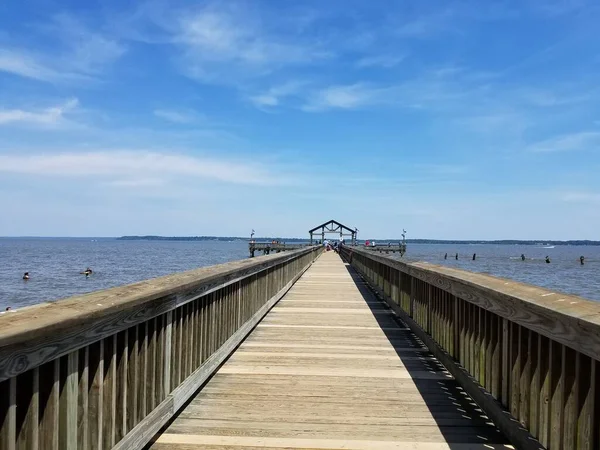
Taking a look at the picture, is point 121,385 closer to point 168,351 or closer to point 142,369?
point 142,369

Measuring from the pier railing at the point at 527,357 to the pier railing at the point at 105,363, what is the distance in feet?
7.56

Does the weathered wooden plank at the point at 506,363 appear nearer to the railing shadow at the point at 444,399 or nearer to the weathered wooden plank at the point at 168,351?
the railing shadow at the point at 444,399

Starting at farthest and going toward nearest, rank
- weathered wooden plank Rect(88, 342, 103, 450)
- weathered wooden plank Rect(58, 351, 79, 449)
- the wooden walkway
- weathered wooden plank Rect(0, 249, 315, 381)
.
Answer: the wooden walkway < weathered wooden plank Rect(88, 342, 103, 450) < weathered wooden plank Rect(58, 351, 79, 449) < weathered wooden plank Rect(0, 249, 315, 381)

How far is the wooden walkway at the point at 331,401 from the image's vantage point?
3.66 metres

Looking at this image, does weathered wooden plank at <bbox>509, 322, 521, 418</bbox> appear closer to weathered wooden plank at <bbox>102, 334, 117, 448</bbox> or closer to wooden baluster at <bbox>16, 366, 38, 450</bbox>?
weathered wooden plank at <bbox>102, 334, 117, 448</bbox>

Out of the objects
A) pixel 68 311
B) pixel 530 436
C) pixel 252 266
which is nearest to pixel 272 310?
pixel 252 266

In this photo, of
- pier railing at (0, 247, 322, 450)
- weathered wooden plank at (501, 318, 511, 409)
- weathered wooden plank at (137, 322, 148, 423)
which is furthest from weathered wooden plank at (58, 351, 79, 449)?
weathered wooden plank at (501, 318, 511, 409)

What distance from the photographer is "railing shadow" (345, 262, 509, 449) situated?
3.73m

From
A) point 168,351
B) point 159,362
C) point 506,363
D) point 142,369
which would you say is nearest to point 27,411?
point 142,369

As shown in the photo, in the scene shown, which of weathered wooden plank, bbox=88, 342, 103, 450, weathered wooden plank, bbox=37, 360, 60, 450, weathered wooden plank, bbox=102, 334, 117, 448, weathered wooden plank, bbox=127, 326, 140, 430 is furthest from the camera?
weathered wooden plank, bbox=127, 326, 140, 430

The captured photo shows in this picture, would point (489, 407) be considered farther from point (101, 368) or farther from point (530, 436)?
point (101, 368)

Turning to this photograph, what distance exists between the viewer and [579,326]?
253 centimetres

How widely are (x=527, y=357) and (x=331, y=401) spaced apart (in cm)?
173

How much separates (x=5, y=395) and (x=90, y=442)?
839mm
